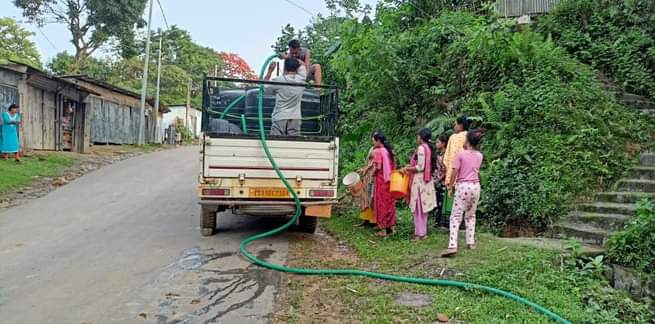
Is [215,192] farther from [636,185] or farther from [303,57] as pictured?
[636,185]

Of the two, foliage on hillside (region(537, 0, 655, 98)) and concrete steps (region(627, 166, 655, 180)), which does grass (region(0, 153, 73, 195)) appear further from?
foliage on hillside (region(537, 0, 655, 98))

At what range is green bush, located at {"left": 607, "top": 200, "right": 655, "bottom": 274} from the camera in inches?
202

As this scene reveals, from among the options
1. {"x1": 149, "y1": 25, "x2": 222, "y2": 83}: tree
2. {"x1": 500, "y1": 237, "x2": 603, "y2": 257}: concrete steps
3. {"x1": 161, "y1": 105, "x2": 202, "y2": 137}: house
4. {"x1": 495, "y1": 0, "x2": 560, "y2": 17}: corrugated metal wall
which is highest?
{"x1": 149, "y1": 25, "x2": 222, "y2": 83}: tree

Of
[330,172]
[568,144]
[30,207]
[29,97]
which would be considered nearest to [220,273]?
[330,172]

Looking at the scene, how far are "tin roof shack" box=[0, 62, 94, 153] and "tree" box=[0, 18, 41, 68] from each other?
17358 mm

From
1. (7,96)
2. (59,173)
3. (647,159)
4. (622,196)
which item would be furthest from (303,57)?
(7,96)

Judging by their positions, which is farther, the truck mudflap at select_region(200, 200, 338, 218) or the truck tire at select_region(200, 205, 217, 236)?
the truck tire at select_region(200, 205, 217, 236)

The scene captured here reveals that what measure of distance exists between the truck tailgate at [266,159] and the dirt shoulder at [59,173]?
207 inches

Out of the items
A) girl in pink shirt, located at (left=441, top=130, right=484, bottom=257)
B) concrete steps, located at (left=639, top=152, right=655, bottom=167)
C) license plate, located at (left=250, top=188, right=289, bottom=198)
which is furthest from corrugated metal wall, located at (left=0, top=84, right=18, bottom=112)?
concrete steps, located at (left=639, top=152, right=655, bottom=167)

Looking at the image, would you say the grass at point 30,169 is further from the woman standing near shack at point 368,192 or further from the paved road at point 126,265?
the woman standing near shack at point 368,192

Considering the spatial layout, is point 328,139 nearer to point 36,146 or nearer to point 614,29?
point 614,29

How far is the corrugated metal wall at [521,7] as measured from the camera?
13.4 metres

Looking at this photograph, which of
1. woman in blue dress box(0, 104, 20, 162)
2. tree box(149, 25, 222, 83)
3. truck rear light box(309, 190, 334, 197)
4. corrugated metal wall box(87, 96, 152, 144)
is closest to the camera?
truck rear light box(309, 190, 334, 197)

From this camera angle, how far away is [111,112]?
2500 centimetres
